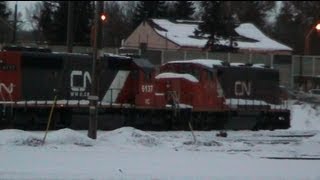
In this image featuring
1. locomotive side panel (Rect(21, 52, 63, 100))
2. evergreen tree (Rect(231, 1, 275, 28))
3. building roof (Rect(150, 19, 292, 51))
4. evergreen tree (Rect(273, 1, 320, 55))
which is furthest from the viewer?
evergreen tree (Rect(231, 1, 275, 28))

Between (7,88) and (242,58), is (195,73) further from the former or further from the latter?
(242,58)

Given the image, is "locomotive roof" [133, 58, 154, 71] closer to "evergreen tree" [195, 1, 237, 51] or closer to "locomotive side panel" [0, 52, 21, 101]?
"locomotive side panel" [0, 52, 21, 101]

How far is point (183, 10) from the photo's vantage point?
306 feet

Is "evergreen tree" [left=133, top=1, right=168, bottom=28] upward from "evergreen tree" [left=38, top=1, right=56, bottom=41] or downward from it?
upward

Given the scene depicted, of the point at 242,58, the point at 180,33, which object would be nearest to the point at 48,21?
the point at 180,33

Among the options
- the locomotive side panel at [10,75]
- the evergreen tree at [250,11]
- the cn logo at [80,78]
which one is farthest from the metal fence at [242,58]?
the evergreen tree at [250,11]

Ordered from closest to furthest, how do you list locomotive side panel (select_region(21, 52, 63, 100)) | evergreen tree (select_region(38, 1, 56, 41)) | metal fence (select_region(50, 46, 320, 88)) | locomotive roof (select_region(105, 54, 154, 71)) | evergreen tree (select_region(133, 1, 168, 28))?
locomotive side panel (select_region(21, 52, 63, 100)) < locomotive roof (select_region(105, 54, 154, 71)) < metal fence (select_region(50, 46, 320, 88)) < evergreen tree (select_region(38, 1, 56, 41)) < evergreen tree (select_region(133, 1, 168, 28))

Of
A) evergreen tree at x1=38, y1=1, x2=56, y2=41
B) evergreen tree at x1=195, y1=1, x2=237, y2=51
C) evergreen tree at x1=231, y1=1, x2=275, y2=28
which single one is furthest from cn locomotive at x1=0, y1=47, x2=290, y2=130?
evergreen tree at x1=231, y1=1, x2=275, y2=28

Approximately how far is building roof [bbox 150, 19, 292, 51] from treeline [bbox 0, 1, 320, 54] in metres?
2.38

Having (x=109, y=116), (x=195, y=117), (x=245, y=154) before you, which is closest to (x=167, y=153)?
(x=245, y=154)

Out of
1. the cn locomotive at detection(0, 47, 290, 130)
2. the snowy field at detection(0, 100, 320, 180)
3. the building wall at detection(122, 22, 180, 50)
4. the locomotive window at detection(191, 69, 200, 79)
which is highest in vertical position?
the building wall at detection(122, 22, 180, 50)

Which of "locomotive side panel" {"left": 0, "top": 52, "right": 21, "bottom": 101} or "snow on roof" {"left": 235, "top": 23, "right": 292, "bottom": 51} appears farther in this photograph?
"snow on roof" {"left": 235, "top": 23, "right": 292, "bottom": 51}

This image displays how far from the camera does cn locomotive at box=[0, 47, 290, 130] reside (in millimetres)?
28328

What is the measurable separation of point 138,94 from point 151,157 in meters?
13.1
